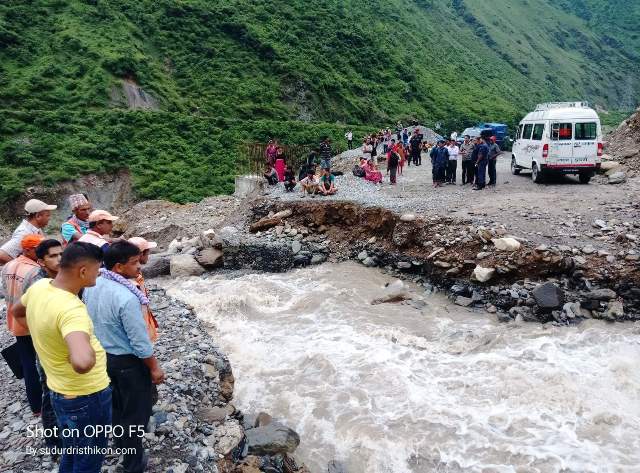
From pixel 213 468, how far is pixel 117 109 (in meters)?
25.6

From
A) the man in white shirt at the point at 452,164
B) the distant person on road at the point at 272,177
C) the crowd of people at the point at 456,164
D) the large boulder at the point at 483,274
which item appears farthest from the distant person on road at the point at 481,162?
the distant person on road at the point at 272,177

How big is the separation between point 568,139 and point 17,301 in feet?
47.1

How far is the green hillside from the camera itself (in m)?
23.6

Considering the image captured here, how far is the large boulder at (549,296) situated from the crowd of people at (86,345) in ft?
23.3

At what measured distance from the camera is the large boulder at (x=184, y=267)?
1274 cm

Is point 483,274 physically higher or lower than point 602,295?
higher

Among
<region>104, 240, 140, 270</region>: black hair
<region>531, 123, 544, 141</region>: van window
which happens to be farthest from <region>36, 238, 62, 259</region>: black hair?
<region>531, 123, 544, 141</region>: van window

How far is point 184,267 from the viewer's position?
12.8 meters

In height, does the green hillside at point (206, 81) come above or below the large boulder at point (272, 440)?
above

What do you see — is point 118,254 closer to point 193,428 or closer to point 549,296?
point 193,428

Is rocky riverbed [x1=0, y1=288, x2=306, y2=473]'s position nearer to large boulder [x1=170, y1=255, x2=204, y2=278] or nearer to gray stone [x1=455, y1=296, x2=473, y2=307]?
gray stone [x1=455, y1=296, x2=473, y2=307]

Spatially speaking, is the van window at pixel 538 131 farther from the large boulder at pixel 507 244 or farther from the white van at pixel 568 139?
the large boulder at pixel 507 244

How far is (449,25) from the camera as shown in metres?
65.1

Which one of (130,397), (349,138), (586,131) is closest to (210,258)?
(130,397)
